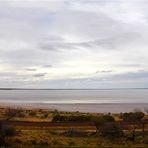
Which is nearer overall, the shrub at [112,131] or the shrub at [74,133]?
the shrub at [112,131]

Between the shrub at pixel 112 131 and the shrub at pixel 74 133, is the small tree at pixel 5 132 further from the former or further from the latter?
the shrub at pixel 112 131

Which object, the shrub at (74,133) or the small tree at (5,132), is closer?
the small tree at (5,132)

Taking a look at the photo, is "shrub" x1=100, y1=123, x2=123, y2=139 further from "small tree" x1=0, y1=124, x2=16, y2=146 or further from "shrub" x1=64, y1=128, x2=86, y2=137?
"small tree" x1=0, y1=124, x2=16, y2=146

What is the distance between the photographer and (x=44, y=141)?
23.1 metres

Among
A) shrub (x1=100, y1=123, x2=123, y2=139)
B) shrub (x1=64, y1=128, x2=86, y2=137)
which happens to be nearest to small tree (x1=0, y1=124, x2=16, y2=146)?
shrub (x1=64, y1=128, x2=86, y2=137)

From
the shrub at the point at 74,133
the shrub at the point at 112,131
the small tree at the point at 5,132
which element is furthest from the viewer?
the shrub at the point at 74,133

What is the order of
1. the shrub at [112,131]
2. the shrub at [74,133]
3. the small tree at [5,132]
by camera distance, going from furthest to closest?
the shrub at [74,133]
the shrub at [112,131]
the small tree at [5,132]

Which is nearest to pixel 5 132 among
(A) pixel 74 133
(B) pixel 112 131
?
(A) pixel 74 133

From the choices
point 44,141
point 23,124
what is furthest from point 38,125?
point 44,141

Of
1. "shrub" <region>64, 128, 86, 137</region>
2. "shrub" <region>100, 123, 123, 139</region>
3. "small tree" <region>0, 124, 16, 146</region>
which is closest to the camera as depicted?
"small tree" <region>0, 124, 16, 146</region>

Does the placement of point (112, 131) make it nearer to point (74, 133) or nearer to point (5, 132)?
point (74, 133)

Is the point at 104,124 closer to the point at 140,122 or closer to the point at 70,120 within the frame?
the point at 140,122

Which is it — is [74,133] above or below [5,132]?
below

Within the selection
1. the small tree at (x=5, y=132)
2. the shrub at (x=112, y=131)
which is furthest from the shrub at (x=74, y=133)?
the small tree at (x=5, y=132)
